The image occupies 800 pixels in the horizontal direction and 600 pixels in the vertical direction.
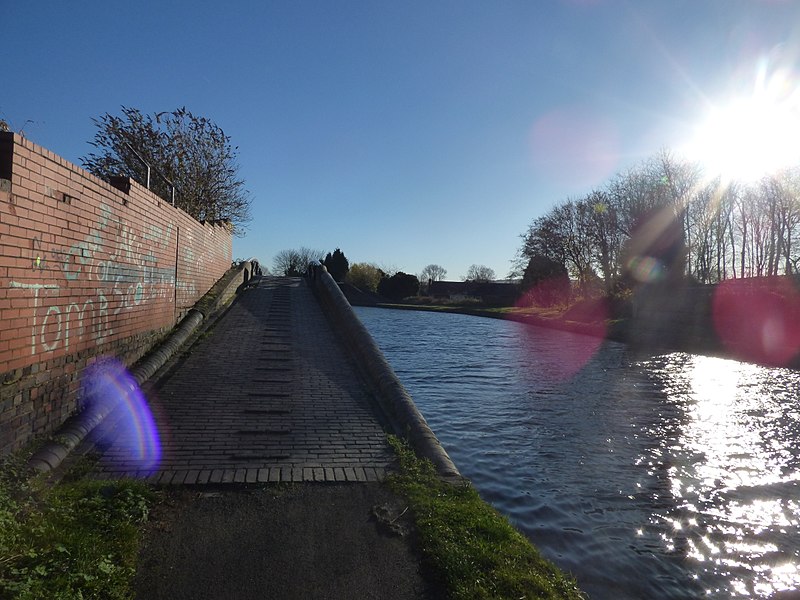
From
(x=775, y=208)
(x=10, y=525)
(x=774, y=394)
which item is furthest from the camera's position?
(x=775, y=208)

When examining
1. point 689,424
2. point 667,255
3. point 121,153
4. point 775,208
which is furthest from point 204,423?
point 775,208

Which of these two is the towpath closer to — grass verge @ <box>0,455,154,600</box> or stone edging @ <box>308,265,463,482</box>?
grass verge @ <box>0,455,154,600</box>

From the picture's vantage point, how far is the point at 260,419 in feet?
20.3

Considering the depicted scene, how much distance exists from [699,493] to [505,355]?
12873mm

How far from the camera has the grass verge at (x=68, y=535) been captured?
2.72 m

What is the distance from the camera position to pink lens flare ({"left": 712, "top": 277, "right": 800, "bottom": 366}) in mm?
19203

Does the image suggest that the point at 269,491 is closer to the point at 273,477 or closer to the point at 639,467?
the point at 273,477

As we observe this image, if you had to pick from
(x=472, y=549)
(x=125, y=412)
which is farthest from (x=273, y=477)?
(x=125, y=412)

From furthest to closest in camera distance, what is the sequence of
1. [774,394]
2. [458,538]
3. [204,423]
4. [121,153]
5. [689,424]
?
[121,153] < [774,394] < [689,424] < [204,423] < [458,538]

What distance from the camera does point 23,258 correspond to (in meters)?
4.30

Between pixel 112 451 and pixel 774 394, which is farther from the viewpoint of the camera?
pixel 774 394

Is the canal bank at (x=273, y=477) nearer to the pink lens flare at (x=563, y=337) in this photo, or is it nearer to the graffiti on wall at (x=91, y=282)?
the graffiti on wall at (x=91, y=282)

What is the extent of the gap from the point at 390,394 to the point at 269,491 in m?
3.02

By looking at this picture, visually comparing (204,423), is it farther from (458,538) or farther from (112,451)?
(458,538)
